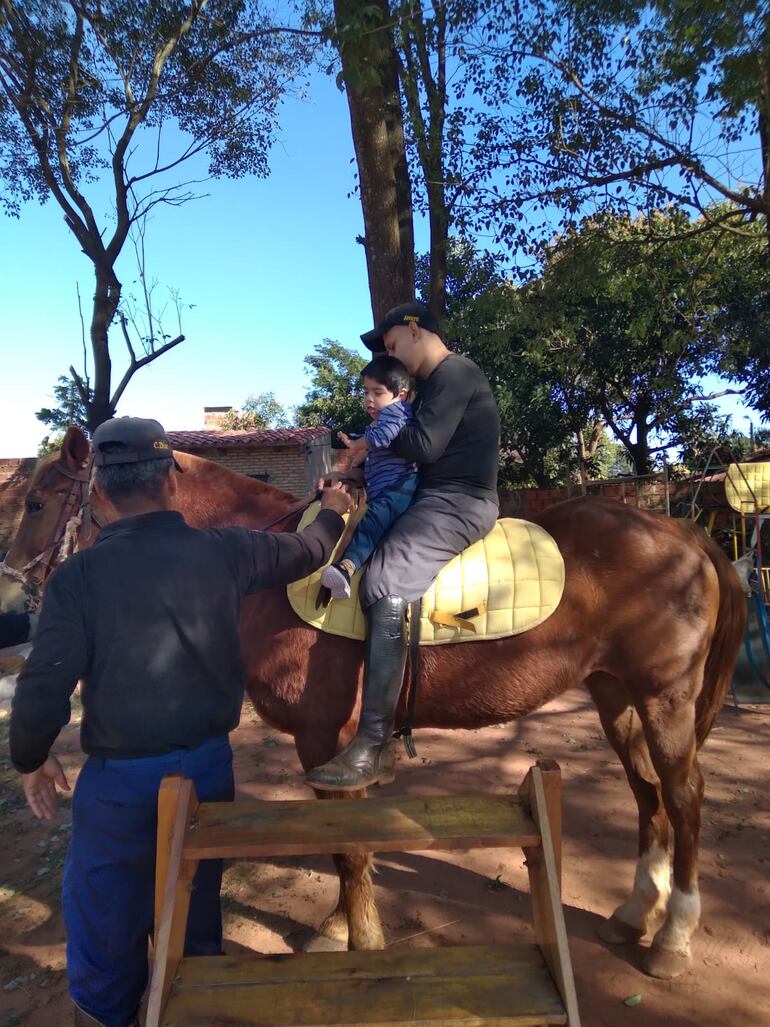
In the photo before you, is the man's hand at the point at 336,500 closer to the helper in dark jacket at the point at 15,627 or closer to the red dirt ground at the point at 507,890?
the helper in dark jacket at the point at 15,627

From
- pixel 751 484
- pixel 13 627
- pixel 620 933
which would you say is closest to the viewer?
pixel 620 933

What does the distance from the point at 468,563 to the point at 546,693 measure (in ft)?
2.35

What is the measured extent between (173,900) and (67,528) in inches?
75.2

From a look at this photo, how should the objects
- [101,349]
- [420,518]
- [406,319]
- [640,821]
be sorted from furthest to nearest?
[101,349]
[640,821]
[406,319]
[420,518]

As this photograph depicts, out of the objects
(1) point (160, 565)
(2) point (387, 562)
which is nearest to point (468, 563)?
(2) point (387, 562)

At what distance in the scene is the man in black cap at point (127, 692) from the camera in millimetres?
1840

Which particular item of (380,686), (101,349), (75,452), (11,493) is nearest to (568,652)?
(380,686)

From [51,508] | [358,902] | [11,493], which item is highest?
[11,493]

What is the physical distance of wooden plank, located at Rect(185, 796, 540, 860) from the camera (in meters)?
1.84

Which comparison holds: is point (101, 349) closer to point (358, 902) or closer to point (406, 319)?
point (406, 319)

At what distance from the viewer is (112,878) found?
1.96 metres

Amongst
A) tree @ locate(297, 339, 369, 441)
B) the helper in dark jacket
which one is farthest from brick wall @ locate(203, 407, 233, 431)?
the helper in dark jacket

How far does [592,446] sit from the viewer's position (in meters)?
20.1

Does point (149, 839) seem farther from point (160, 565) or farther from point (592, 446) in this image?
point (592, 446)
